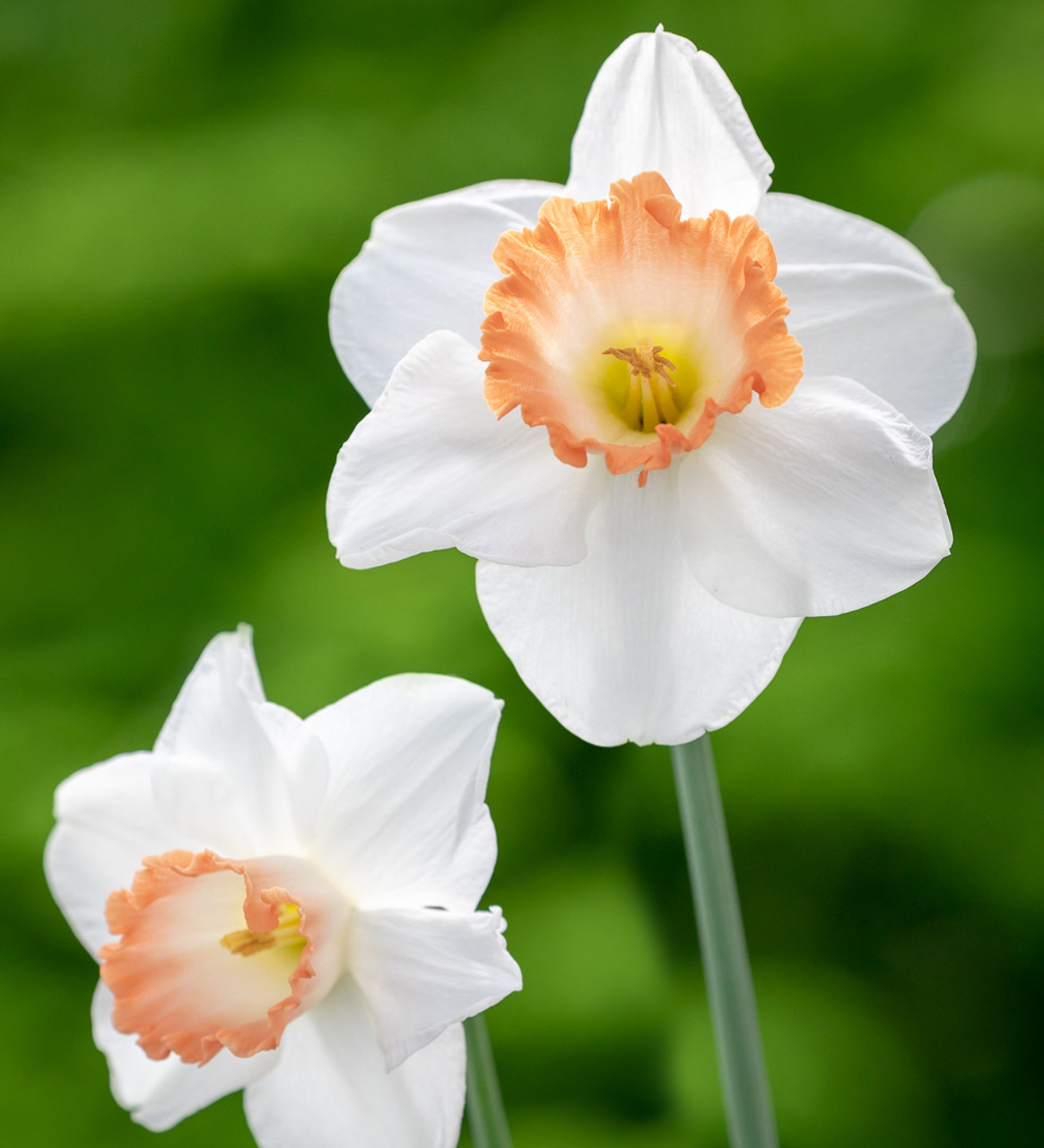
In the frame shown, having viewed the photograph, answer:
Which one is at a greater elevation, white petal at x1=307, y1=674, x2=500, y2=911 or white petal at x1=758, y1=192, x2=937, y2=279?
white petal at x1=758, y1=192, x2=937, y2=279

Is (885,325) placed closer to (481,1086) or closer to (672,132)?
(672,132)

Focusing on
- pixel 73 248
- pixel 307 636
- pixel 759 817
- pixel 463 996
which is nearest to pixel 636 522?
Result: pixel 463 996

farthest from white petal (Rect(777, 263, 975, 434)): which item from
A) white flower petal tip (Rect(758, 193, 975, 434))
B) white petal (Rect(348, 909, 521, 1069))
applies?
white petal (Rect(348, 909, 521, 1069))

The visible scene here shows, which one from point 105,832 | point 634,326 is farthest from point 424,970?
point 634,326

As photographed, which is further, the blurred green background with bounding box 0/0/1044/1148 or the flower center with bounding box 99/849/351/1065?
the blurred green background with bounding box 0/0/1044/1148

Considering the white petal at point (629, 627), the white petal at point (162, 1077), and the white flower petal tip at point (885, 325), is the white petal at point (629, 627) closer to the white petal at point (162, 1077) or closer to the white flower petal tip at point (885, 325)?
the white flower petal tip at point (885, 325)

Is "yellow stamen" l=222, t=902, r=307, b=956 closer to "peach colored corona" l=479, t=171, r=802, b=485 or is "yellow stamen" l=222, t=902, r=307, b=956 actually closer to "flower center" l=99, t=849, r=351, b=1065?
"flower center" l=99, t=849, r=351, b=1065
